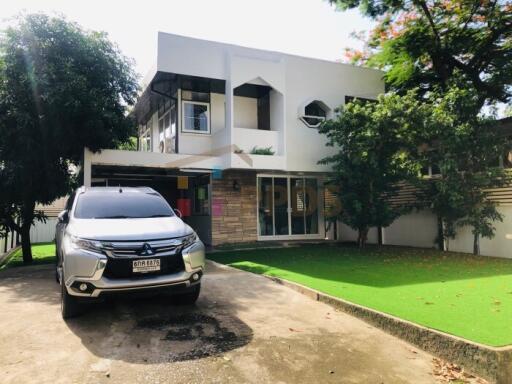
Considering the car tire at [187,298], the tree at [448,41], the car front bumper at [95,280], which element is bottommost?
the car tire at [187,298]

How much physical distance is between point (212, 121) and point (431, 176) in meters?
7.70

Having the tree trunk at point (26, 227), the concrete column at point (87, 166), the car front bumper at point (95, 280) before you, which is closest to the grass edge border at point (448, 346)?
the car front bumper at point (95, 280)

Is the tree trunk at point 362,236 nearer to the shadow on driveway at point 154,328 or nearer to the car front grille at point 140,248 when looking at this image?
the shadow on driveway at point 154,328

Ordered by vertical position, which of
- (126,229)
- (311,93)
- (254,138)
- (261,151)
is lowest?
(126,229)

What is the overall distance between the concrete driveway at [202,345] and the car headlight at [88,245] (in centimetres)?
100

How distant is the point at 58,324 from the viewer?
4680mm

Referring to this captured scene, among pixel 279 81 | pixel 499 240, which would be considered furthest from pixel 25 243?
pixel 499 240

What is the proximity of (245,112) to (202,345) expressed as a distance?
1087 cm

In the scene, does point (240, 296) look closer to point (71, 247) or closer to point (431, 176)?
point (71, 247)

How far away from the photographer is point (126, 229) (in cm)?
477

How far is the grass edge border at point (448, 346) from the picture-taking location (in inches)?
136

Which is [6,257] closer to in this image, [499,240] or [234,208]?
[234,208]

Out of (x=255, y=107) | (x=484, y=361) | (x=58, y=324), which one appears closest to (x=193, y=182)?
(x=255, y=107)

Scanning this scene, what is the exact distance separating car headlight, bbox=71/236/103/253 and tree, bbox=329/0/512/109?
11677mm
